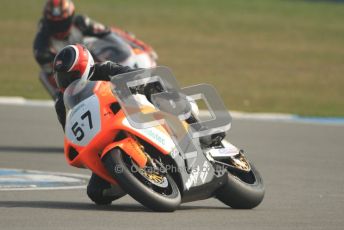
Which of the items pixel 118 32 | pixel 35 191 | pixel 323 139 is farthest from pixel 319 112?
pixel 35 191

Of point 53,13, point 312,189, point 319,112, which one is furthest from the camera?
point 319,112

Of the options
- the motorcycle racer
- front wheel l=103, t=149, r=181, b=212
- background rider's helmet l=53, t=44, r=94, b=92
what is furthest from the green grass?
front wheel l=103, t=149, r=181, b=212

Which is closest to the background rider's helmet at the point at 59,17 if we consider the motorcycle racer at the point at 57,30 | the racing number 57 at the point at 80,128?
the motorcycle racer at the point at 57,30

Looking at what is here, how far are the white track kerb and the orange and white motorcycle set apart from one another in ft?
25.5

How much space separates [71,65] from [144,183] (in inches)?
41.0

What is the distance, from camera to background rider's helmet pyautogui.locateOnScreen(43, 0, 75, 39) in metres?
12.8

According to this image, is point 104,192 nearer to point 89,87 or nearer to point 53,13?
point 89,87

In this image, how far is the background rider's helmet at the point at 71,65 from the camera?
7512mm

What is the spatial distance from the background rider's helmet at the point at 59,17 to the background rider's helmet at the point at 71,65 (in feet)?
17.3

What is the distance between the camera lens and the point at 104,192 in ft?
25.3

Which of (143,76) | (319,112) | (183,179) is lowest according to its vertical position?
(319,112)

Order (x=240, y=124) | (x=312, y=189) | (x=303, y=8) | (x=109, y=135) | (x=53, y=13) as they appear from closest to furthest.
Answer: (x=109, y=135)
(x=312, y=189)
(x=53, y=13)
(x=240, y=124)
(x=303, y=8)

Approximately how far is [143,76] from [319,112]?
9593 millimetres

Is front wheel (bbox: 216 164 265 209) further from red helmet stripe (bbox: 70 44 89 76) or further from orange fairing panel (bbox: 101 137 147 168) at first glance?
red helmet stripe (bbox: 70 44 89 76)
